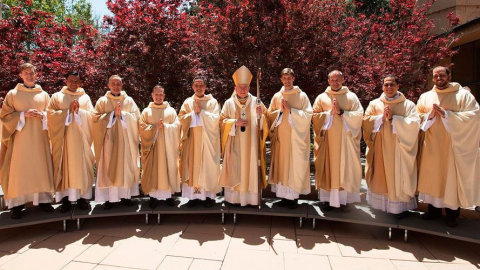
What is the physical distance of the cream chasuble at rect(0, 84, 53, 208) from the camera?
429cm

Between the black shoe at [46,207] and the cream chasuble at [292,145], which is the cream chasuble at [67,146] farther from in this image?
the cream chasuble at [292,145]

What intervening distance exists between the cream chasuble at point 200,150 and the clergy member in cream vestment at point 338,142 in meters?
1.62

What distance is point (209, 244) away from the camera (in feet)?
13.4

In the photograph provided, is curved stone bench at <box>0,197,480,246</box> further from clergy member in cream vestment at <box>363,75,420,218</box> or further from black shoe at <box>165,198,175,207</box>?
clergy member in cream vestment at <box>363,75,420,218</box>

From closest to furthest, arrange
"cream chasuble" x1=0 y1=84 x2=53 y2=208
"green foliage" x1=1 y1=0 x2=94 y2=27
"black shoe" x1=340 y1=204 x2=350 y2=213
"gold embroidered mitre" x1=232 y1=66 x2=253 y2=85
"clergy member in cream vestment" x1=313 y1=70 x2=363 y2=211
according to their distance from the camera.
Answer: "cream chasuble" x1=0 y1=84 x2=53 y2=208 < "clergy member in cream vestment" x1=313 y1=70 x2=363 y2=211 < "black shoe" x1=340 y1=204 x2=350 y2=213 < "gold embroidered mitre" x1=232 y1=66 x2=253 y2=85 < "green foliage" x1=1 y1=0 x2=94 y2=27

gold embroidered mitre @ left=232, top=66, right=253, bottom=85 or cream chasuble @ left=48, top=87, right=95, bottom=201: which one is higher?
gold embroidered mitre @ left=232, top=66, right=253, bottom=85

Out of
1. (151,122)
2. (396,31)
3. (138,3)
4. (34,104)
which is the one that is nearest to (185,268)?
(151,122)

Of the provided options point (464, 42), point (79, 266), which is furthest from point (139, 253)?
point (464, 42)

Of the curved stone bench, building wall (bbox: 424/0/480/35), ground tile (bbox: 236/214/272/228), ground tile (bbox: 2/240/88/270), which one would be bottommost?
ground tile (bbox: 2/240/88/270)

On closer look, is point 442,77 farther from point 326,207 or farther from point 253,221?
point 253,221

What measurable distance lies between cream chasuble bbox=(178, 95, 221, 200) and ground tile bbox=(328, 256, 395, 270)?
209cm

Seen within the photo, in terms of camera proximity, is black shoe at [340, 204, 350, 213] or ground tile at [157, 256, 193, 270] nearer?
ground tile at [157, 256, 193, 270]

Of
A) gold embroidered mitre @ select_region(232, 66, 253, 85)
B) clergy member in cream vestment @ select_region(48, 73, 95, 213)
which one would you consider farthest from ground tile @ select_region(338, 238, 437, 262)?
clergy member in cream vestment @ select_region(48, 73, 95, 213)

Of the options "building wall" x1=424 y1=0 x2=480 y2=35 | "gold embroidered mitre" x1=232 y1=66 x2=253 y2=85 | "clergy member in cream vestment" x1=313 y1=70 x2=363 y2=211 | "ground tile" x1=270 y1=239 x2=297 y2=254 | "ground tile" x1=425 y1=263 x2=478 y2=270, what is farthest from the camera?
"building wall" x1=424 y1=0 x2=480 y2=35
